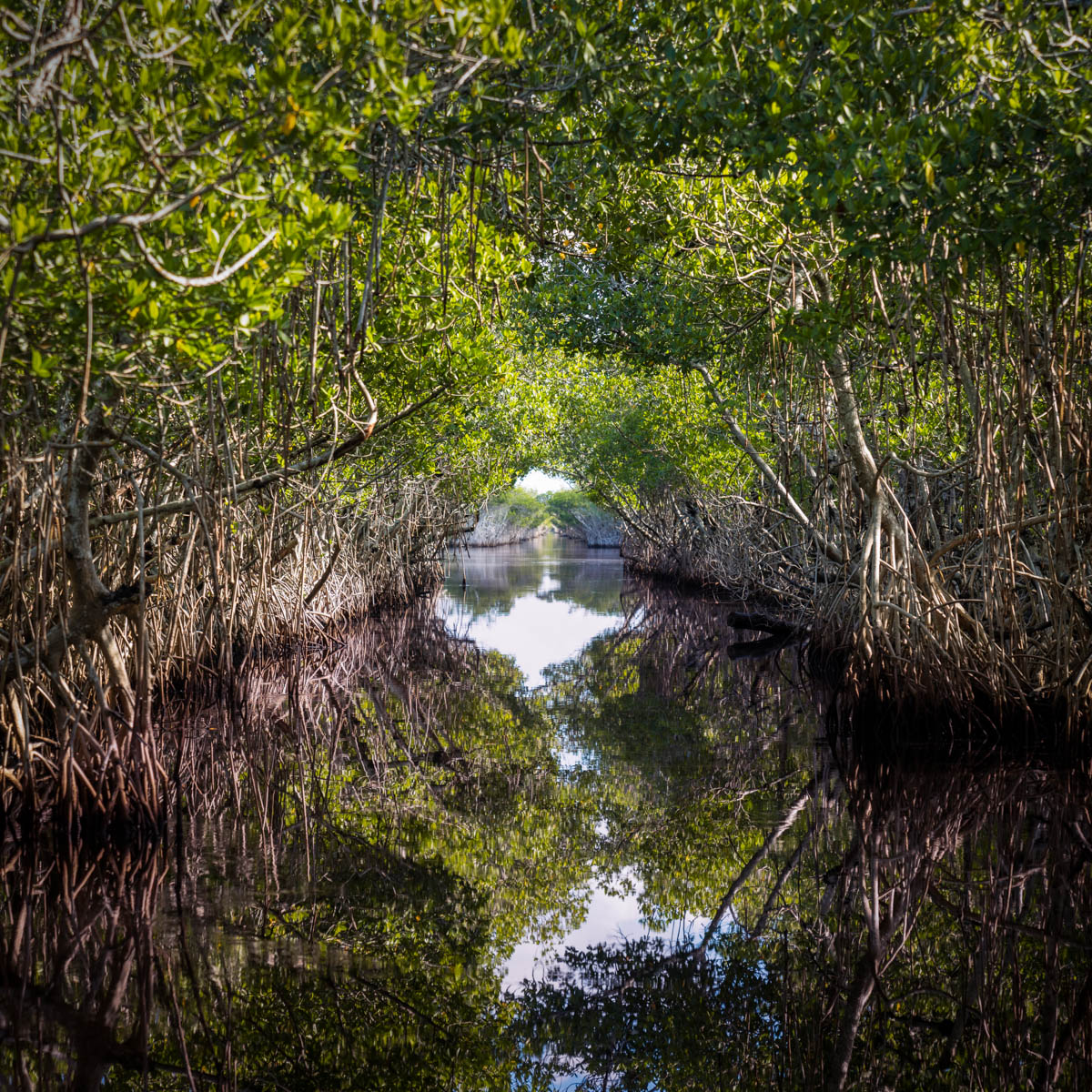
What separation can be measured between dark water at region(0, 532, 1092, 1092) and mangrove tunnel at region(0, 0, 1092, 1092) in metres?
0.02

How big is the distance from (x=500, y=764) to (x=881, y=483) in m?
3.62

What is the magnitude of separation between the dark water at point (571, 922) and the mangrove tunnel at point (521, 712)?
0.02m

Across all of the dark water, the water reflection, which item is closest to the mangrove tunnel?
the dark water

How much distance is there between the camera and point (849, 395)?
22.5 ft

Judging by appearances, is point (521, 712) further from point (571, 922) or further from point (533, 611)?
point (533, 611)

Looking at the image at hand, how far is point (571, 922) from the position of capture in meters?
3.88

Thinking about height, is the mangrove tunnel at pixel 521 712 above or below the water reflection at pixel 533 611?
below

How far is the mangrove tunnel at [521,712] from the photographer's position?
277cm

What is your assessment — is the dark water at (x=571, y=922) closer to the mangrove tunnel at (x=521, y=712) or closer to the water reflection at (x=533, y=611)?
the mangrove tunnel at (x=521, y=712)

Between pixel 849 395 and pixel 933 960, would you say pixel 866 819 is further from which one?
pixel 849 395

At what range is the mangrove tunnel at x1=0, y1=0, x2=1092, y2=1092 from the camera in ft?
9.10

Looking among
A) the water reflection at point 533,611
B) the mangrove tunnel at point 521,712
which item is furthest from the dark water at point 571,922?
the water reflection at point 533,611

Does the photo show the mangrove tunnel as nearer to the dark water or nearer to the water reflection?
the dark water

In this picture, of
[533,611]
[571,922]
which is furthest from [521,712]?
[533,611]
